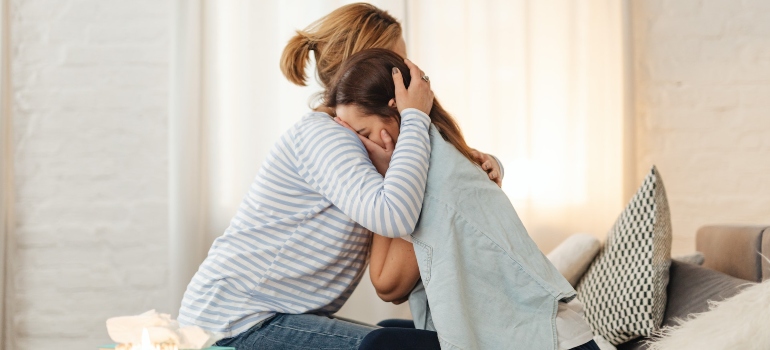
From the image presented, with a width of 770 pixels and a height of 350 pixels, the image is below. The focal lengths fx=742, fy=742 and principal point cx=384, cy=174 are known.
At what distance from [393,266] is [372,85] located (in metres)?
0.31

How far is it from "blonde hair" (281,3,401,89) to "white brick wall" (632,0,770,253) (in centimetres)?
191

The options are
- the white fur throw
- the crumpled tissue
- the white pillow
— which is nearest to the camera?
the crumpled tissue

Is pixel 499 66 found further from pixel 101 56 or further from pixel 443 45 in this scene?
pixel 101 56

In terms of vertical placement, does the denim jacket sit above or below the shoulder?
below

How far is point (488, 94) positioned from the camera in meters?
2.97

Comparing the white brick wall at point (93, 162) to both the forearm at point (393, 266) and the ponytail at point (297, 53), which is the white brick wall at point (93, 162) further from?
the forearm at point (393, 266)

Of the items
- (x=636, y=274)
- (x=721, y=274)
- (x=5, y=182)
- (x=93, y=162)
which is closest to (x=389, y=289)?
(x=636, y=274)

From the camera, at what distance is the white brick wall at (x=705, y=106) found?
3.01m

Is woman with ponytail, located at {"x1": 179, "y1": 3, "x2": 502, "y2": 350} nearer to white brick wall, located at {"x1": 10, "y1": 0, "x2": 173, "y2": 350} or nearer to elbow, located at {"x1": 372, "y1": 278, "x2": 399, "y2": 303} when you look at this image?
elbow, located at {"x1": 372, "y1": 278, "x2": 399, "y2": 303}

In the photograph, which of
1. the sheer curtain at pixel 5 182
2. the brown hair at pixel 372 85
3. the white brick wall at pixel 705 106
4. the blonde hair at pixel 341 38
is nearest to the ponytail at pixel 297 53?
the blonde hair at pixel 341 38

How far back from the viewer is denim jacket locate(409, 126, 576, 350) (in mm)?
1084

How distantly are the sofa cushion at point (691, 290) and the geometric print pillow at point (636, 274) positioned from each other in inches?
1.1

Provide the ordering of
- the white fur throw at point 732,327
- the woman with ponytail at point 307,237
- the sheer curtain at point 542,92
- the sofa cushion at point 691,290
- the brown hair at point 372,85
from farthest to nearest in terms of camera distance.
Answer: the sheer curtain at point 542,92 < the sofa cushion at point 691,290 < the brown hair at point 372,85 < the woman with ponytail at point 307,237 < the white fur throw at point 732,327

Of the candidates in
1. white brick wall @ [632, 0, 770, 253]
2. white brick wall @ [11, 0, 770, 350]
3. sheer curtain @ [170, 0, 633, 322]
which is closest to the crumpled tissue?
sheer curtain @ [170, 0, 633, 322]
